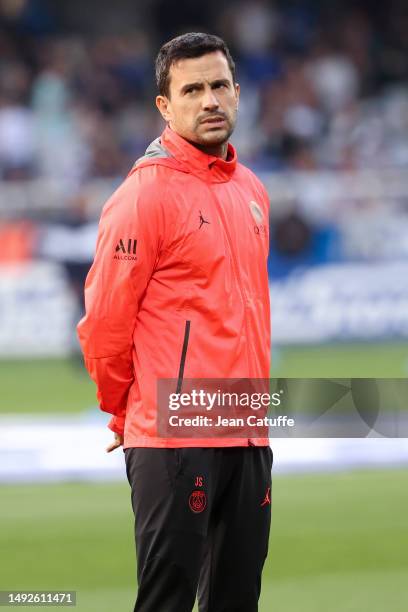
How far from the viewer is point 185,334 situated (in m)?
3.82

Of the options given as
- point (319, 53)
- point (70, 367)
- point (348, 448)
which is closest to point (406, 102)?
point (319, 53)

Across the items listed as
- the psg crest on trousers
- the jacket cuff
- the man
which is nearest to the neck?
the man

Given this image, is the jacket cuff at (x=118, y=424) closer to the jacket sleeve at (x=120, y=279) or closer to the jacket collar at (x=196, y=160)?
the jacket sleeve at (x=120, y=279)

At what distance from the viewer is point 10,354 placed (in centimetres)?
1364

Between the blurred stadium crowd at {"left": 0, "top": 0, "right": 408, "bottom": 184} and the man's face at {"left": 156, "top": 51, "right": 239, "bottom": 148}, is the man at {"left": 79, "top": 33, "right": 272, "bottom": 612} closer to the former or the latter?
the man's face at {"left": 156, "top": 51, "right": 239, "bottom": 148}

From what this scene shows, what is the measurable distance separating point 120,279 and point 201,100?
0.65 meters

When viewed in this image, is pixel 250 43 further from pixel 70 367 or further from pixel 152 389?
pixel 152 389

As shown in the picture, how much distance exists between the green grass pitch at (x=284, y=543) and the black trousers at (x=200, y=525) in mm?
1622

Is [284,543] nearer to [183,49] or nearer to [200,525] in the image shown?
[200,525]

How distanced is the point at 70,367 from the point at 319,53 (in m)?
8.06

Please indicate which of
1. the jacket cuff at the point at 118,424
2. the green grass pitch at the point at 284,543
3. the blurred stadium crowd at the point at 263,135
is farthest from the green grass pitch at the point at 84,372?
the jacket cuff at the point at 118,424

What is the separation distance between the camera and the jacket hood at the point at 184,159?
3973 mm

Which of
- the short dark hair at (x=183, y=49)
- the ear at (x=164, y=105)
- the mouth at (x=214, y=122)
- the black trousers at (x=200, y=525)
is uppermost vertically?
the short dark hair at (x=183, y=49)

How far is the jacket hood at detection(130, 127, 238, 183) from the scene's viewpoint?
397 cm
